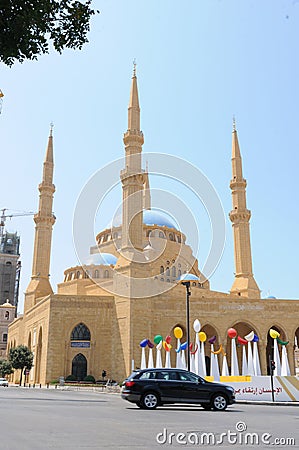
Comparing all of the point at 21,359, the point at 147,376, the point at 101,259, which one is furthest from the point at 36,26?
the point at 101,259

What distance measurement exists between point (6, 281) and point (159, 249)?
3827 centimetres

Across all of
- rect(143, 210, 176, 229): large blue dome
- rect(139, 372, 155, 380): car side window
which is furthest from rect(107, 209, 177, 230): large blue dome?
rect(139, 372, 155, 380): car side window

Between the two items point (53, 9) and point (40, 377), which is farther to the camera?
point (40, 377)

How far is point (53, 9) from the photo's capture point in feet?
28.0

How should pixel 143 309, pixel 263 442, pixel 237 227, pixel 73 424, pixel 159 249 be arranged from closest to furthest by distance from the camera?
pixel 263 442 < pixel 73 424 < pixel 143 309 < pixel 237 227 < pixel 159 249

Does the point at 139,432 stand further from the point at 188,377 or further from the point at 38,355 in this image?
the point at 38,355

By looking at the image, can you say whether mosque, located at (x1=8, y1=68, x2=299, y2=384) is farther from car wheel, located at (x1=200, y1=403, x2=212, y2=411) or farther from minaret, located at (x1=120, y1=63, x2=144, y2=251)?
car wheel, located at (x1=200, y1=403, x2=212, y2=411)

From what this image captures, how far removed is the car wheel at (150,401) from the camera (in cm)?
1389

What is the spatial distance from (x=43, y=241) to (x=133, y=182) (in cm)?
1314

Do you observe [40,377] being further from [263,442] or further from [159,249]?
[263,442]

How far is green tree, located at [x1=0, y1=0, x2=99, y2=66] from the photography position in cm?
803

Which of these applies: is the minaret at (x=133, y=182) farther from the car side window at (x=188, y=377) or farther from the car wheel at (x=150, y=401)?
the car wheel at (x=150, y=401)

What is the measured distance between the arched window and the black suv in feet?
84.1

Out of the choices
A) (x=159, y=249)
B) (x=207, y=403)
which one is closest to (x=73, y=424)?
(x=207, y=403)
